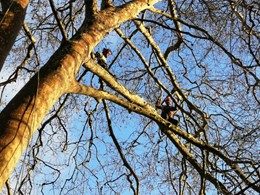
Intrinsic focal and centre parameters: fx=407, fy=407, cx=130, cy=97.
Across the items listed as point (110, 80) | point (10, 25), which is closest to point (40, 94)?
point (10, 25)

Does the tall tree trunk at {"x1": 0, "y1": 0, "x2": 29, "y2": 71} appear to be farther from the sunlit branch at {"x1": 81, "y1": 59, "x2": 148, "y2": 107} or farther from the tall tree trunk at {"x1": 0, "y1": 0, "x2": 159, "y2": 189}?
the sunlit branch at {"x1": 81, "y1": 59, "x2": 148, "y2": 107}

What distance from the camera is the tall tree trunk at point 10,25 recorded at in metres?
2.52

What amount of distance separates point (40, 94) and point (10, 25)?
0.64m

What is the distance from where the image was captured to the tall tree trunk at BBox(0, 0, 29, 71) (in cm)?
252

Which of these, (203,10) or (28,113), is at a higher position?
(203,10)

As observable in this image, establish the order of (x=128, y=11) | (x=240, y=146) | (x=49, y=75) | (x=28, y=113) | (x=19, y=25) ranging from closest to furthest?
(x=28, y=113)
(x=49, y=75)
(x=19, y=25)
(x=128, y=11)
(x=240, y=146)

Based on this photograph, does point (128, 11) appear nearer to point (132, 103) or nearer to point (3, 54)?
point (132, 103)

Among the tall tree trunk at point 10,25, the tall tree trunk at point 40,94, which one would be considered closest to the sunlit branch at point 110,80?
the tall tree trunk at point 40,94

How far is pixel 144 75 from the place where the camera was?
528cm

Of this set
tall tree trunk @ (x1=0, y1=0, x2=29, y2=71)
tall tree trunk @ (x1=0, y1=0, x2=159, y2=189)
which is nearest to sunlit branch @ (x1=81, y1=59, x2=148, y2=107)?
tall tree trunk @ (x1=0, y1=0, x2=159, y2=189)

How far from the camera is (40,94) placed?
89.4 inches

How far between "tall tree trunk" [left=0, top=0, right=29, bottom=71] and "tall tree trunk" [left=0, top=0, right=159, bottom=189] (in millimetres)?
272

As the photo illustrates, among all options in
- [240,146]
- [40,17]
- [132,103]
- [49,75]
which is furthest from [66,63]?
[40,17]

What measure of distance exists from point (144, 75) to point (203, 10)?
1342mm
